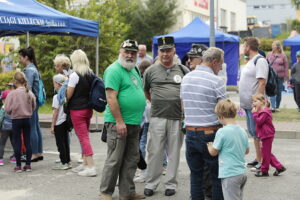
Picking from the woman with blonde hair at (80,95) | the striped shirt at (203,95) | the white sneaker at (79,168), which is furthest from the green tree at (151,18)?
the striped shirt at (203,95)

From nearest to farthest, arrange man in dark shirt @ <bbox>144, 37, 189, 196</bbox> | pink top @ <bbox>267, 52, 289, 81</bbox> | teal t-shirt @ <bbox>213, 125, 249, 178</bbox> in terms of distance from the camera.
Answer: teal t-shirt @ <bbox>213, 125, 249, 178</bbox> < man in dark shirt @ <bbox>144, 37, 189, 196</bbox> < pink top @ <bbox>267, 52, 289, 81</bbox>

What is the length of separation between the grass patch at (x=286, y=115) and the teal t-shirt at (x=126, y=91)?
819cm

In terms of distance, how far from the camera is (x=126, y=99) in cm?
608

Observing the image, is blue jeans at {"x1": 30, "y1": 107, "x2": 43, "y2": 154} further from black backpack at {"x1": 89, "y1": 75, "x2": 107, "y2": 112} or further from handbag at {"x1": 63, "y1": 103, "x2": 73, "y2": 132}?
black backpack at {"x1": 89, "y1": 75, "x2": 107, "y2": 112}

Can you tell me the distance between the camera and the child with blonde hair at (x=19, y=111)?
26.5 feet

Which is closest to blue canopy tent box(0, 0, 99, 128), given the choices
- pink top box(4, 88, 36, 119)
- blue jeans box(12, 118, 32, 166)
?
pink top box(4, 88, 36, 119)

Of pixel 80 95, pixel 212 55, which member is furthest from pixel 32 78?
pixel 212 55

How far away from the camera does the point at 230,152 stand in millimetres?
5000

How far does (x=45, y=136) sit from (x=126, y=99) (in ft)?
20.2

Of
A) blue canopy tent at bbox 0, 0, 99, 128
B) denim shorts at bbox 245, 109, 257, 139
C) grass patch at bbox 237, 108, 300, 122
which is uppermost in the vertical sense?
→ blue canopy tent at bbox 0, 0, 99, 128

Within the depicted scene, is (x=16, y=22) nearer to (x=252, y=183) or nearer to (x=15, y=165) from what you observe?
(x=15, y=165)

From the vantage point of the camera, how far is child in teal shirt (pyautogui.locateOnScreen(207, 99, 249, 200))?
16.4 feet

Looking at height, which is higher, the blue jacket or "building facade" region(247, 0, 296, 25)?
"building facade" region(247, 0, 296, 25)

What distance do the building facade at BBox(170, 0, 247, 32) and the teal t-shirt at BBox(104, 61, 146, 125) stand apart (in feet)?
93.7
